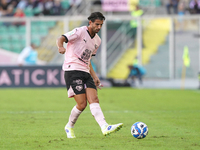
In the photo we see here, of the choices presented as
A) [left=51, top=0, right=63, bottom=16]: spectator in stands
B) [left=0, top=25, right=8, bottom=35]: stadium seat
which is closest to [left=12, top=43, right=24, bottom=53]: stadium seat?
[left=0, top=25, right=8, bottom=35]: stadium seat

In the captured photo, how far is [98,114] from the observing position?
611 cm

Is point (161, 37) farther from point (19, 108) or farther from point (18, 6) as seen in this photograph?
point (19, 108)

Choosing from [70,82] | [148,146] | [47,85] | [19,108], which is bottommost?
[47,85]

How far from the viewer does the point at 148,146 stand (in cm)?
557

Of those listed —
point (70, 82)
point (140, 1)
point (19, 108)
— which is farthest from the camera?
point (140, 1)

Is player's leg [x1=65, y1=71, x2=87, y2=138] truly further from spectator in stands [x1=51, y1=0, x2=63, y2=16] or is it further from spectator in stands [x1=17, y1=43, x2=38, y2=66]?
spectator in stands [x1=51, y1=0, x2=63, y2=16]

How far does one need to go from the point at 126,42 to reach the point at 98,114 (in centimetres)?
1547

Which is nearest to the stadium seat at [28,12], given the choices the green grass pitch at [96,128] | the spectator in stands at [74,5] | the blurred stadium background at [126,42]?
the spectator in stands at [74,5]

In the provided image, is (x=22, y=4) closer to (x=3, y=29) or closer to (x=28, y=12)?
(x=28, y=12)

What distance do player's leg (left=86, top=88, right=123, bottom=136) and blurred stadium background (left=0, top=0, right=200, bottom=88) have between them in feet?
45.5

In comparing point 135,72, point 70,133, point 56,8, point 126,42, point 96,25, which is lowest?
point 135,72

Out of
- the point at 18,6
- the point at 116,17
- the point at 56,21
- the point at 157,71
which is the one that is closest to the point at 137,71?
the point at 157,71

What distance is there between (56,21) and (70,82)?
1471 centimetres

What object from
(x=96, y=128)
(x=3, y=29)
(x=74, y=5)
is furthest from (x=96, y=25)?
(x=74, y=5)
